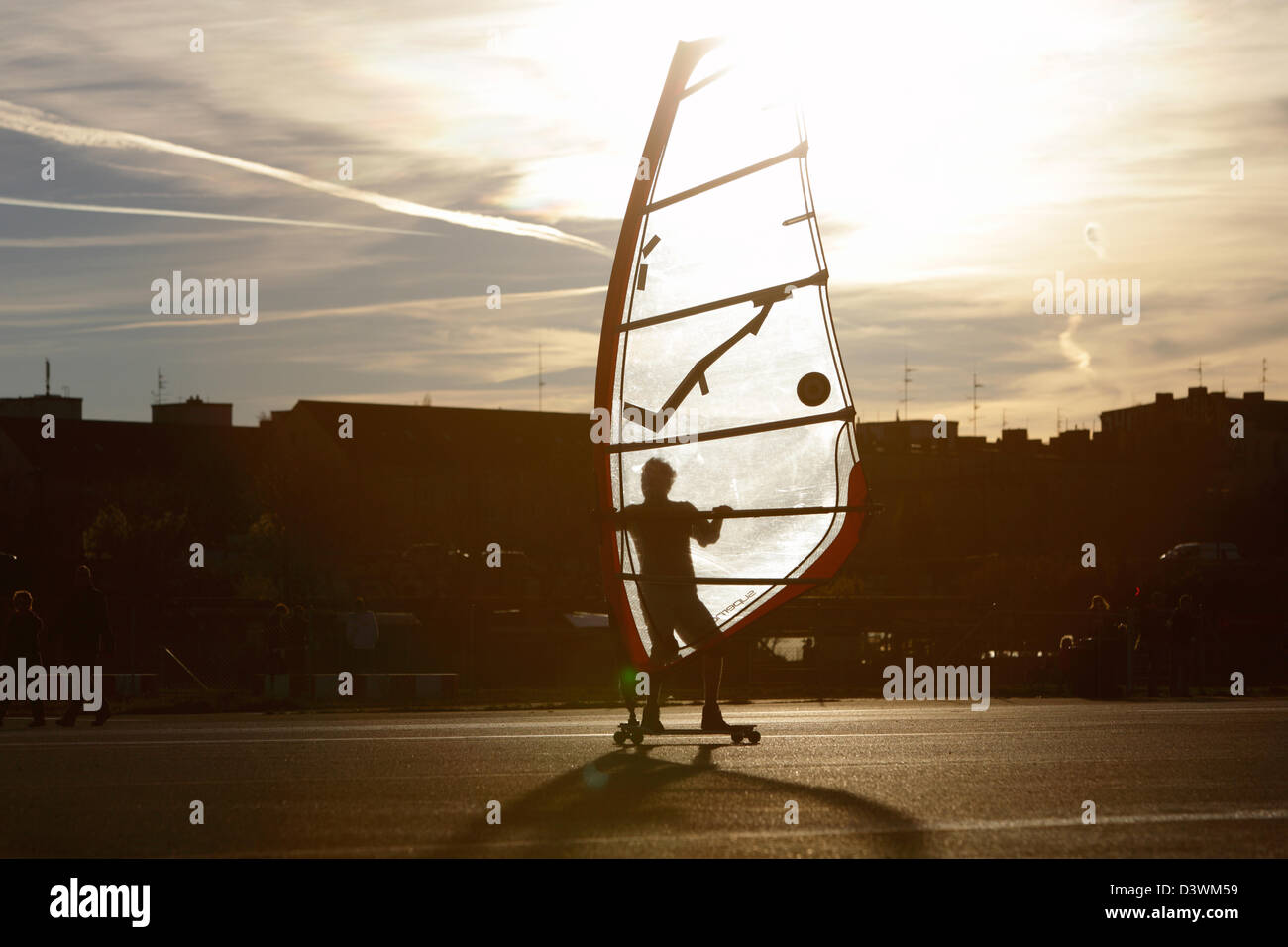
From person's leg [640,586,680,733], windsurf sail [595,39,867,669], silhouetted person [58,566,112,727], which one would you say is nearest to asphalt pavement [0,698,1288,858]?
person's leg [640,586,680,733]

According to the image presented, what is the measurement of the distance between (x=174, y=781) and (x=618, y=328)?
17.3 feet

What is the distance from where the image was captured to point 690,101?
12203mm

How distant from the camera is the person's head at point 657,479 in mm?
11664

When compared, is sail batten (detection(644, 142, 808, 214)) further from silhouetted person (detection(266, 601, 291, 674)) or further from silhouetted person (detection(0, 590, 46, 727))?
silhouetted person (detection(266, 601, 291, 674))

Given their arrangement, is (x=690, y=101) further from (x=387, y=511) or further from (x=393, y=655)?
(x=387, y=511)

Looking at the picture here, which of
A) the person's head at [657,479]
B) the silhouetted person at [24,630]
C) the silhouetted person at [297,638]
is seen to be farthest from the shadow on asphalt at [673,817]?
the silhouetted person at [297,638]

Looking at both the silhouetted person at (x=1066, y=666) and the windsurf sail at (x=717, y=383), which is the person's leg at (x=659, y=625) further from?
the silhouetted person at (x=1066, y=666)

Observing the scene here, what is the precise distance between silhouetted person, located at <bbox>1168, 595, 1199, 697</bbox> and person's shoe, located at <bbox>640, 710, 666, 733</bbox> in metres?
12.1

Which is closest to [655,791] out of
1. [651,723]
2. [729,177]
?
[651,723]

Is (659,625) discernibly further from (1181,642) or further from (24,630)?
(1181,642)

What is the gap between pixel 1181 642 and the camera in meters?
22.2

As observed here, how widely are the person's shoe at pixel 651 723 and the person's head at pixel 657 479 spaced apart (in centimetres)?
149

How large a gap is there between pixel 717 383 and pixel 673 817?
18.4 feet
